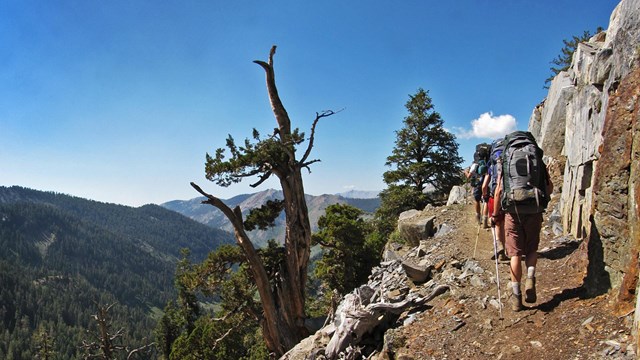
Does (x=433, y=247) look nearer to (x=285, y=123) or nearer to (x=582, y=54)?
(x=582, y=54)

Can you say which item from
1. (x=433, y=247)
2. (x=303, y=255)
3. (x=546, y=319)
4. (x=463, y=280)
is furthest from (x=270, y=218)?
(x=546, y=319)

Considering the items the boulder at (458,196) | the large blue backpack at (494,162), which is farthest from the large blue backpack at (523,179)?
the boulder at (458,196)

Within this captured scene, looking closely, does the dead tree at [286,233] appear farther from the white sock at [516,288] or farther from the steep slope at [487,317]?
the white sock at [516,288]

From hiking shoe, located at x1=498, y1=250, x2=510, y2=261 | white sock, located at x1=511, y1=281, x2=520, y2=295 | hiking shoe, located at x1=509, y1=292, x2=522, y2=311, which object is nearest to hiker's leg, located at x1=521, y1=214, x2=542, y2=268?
white sock, located at x1=511, y1=281, x2=520, y2=295

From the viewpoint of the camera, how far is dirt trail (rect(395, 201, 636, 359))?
3.90 metres

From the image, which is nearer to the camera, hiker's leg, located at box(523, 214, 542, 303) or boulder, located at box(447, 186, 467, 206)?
hiker's leg, located at box(523, 214, 542, 303)

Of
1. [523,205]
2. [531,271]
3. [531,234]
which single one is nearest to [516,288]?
[531,271]

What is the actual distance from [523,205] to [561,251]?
2.53 metres

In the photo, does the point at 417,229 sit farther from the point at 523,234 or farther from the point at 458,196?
the point at 523,234

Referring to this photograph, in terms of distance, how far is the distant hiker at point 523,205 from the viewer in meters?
4.79

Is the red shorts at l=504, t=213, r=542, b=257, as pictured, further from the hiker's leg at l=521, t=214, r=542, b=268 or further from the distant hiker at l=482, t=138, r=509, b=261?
the distant hiker at l=482, t=138, r=509, b=261

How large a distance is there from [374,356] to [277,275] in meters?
8.46

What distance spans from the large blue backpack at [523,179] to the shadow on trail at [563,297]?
3.79 ft

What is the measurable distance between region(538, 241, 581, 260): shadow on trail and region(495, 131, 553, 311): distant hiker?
6.31 ft
